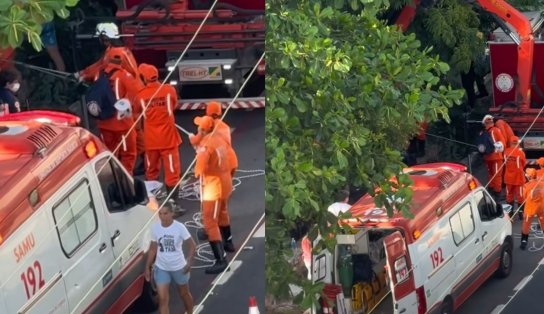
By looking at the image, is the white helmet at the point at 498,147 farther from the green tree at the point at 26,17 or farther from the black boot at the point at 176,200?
the green tree at the point at 26,17

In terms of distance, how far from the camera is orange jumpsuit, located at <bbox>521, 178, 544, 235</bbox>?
10.3 feet

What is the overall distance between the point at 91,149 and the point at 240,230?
0.35 m

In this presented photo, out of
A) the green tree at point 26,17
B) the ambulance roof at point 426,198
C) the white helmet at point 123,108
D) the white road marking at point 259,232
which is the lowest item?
the ambulance roof at point 426,198

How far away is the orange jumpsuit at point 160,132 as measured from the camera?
211cm

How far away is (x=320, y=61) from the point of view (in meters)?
2.95

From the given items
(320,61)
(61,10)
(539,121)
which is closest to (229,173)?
(61,10)

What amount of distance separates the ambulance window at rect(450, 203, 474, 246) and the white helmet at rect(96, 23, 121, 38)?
4.28ft

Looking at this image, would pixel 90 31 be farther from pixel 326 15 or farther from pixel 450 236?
pixel 450 236

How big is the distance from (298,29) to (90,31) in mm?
969

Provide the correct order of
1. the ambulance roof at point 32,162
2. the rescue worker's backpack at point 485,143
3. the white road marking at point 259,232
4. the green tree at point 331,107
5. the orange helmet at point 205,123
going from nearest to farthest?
the ambulance roof at point 32,162 → the orange helmet at point 205,123 → the white road marking at point 259,232 → the green tree at point 331,107 → the rescue worker's backpack at point 485,143

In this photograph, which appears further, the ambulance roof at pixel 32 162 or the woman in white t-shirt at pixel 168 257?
the woman in white t-shirt at pixel 168 257

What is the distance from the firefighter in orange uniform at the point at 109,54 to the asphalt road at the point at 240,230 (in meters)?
0.17

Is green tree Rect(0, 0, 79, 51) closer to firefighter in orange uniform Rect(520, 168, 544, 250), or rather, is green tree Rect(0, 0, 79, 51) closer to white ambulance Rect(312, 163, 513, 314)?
white ambulance Rect(312, 163, 513, 314)

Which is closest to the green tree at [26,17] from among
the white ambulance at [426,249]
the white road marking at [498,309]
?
the white ambulance at [426,249]
